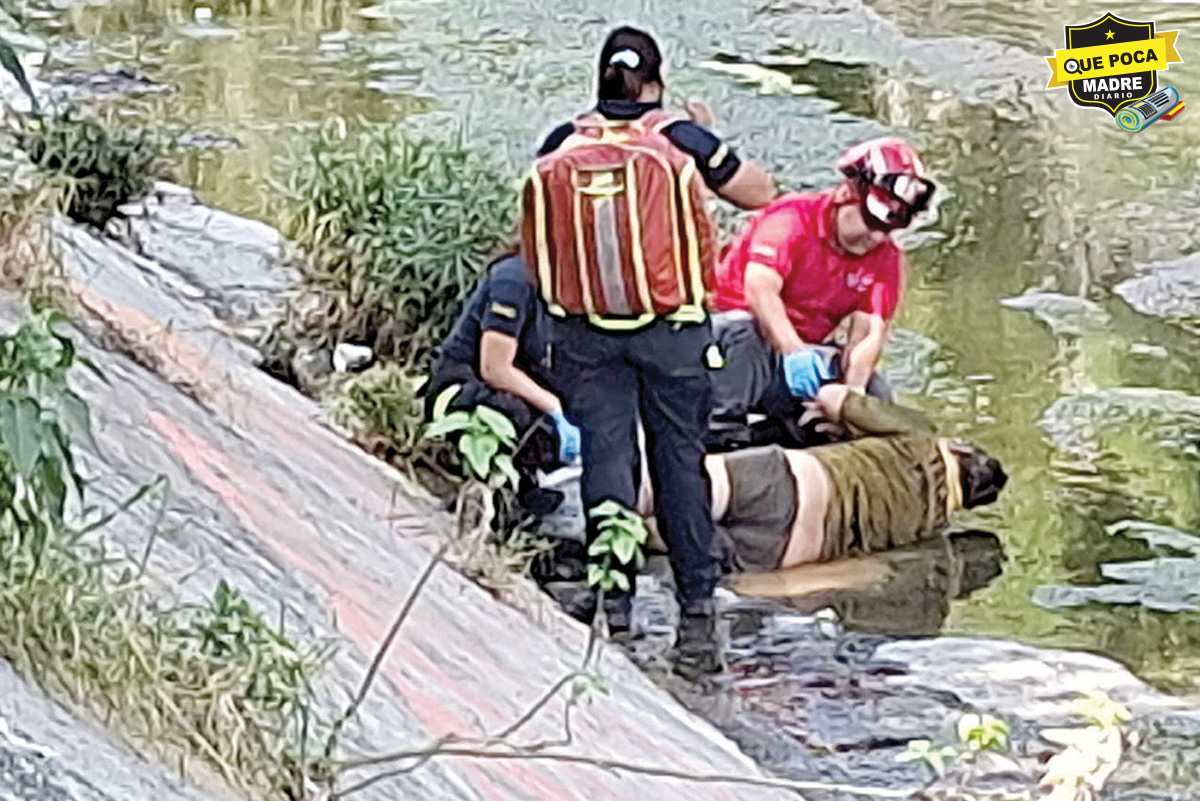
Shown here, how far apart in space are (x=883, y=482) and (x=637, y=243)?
0.92 feet

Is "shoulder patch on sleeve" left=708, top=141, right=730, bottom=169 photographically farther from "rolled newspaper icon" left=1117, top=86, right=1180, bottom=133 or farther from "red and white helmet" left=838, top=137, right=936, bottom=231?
"rolled newspaper icon" left=1117, top=86, right=1180, bottom=133

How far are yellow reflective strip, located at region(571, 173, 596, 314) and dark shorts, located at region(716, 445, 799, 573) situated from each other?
179 mm

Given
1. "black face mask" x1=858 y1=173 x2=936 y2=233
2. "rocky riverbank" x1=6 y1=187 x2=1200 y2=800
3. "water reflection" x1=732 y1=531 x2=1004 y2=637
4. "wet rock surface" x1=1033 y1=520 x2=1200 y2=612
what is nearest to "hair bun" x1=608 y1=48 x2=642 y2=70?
"black face mask" x1=858 y1=173 x2=936 y2=233

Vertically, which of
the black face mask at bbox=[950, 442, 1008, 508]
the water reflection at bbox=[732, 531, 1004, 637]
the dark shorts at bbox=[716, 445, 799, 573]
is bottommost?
the water reflection at bbox=[732, 531, 1004, 637]

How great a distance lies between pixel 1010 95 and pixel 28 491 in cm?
86

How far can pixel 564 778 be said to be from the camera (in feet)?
5.12

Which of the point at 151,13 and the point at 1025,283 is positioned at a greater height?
the point at 151,13

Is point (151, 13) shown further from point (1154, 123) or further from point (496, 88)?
point (1154, 123)

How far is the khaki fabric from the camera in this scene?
1587mm

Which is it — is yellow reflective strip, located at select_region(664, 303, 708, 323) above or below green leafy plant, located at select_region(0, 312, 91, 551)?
above

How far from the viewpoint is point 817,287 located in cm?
159

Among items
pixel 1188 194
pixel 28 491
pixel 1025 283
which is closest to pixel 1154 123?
pixel 1188 194

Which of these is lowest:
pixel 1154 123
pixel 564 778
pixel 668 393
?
pixel 564 778

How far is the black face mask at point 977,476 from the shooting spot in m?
1.58
